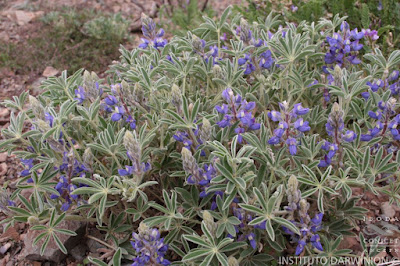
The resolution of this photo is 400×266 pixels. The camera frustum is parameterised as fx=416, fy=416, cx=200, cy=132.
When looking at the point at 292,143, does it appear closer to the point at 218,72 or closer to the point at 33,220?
the point at 218,72

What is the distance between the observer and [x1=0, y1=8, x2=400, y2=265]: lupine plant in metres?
2.14

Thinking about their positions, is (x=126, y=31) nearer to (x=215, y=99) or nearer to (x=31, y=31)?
(x=31, y=31)

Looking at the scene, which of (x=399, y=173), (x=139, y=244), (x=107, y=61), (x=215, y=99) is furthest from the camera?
(x=107, y=61)

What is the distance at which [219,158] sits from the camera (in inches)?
83.7

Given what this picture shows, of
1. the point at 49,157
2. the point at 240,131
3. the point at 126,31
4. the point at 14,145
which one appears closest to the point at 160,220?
the point at 240,131

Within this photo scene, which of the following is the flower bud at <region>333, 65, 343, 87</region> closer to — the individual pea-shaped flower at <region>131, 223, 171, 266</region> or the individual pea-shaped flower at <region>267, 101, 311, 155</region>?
the individual pea-shaped flower at <region>267, 101, 311, 155</region>

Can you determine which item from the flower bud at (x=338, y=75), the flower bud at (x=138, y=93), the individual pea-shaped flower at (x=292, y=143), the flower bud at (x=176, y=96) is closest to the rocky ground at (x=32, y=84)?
the flower bud at (x=138, y=93)

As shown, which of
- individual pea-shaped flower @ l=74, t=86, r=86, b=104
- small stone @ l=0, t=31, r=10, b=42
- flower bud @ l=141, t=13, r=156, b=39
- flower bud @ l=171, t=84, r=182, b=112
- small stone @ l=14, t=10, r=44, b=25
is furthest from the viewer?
small stone @ l=14, t=10, r=44, b=25

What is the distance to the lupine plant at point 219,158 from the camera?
214 centimetres

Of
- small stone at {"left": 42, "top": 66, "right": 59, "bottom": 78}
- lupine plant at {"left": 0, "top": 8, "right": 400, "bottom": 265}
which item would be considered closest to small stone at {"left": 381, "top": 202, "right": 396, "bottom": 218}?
lupine plant at {"left": 0, "top": 8, "right": 400, "bottom": 265}

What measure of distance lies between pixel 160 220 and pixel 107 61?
3.26 meters

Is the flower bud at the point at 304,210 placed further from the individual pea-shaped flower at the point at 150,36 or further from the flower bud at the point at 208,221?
the individual pea-shaped flower at the point at 150,36

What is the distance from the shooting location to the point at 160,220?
2219mm

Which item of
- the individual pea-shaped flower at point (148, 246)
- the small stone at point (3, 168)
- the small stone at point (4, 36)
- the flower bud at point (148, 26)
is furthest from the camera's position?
the small stone at point (4, 36)
